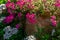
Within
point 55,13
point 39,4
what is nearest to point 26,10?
point 39,4

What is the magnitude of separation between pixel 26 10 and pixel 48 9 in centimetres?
62

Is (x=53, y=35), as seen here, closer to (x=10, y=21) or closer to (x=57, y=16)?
(x=57, y=16)

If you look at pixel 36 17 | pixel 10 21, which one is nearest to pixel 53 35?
pixel 36 17

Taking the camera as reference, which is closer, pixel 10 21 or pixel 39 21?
pixel 39 21

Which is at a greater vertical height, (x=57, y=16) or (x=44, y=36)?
(x=57, y=16)

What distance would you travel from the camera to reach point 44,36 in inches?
256

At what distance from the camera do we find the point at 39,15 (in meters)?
6.70

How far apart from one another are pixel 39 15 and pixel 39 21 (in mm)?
179

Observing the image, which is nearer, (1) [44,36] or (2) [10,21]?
(1) [44,36]

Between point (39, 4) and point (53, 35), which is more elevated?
point (39, 4)

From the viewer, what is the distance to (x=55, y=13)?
6.64 m

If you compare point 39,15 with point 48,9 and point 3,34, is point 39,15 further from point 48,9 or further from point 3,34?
point 3,34

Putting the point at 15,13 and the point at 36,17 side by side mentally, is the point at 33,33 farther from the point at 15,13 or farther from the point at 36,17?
the point at 15,13

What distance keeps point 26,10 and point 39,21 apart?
20.7 inches
